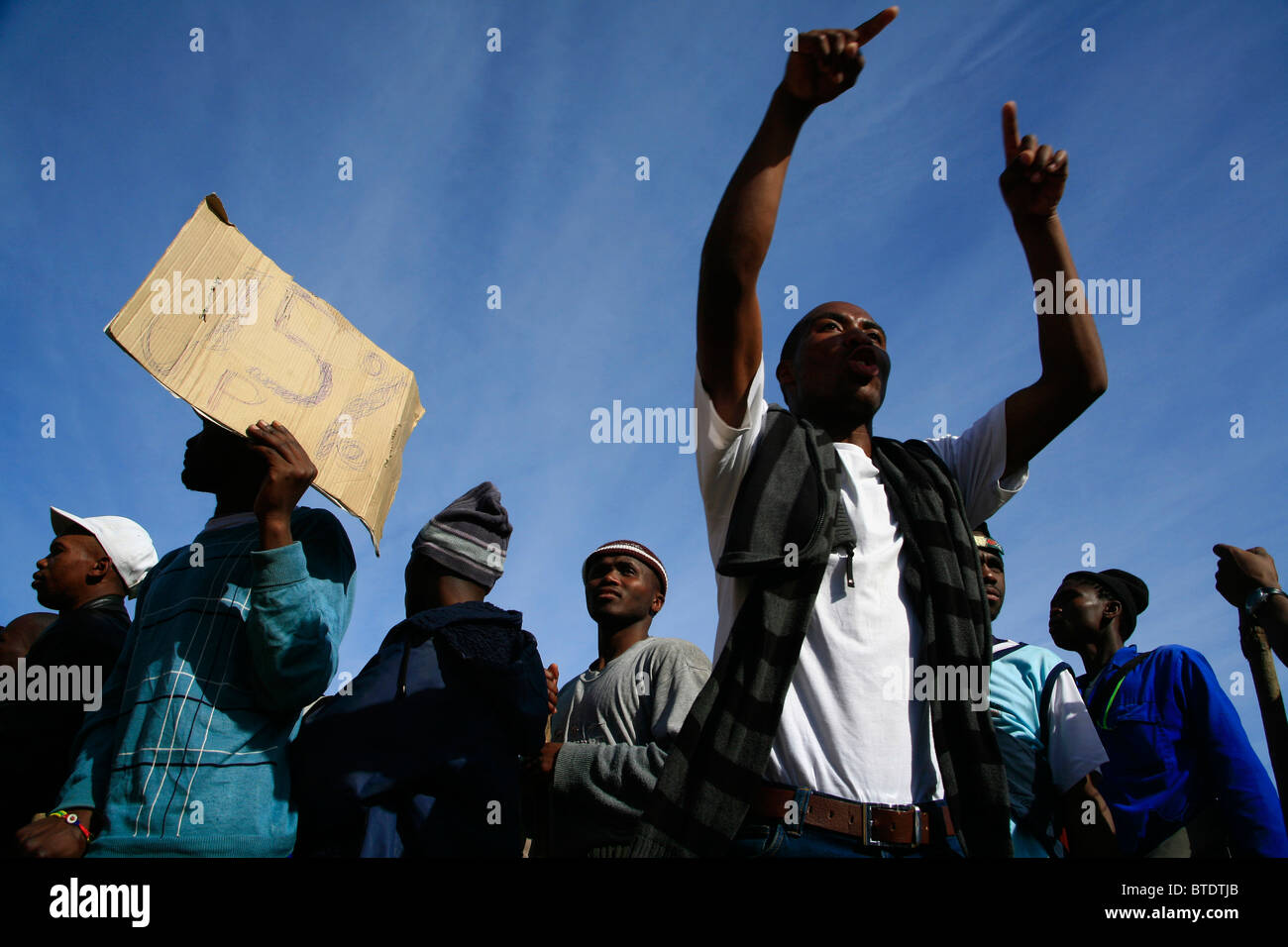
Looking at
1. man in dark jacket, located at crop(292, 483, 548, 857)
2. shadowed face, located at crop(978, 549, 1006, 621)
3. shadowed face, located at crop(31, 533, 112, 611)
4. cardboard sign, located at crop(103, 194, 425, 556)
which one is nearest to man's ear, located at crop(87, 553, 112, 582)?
shadowed face, located at crop(31, 533, 112, 611)

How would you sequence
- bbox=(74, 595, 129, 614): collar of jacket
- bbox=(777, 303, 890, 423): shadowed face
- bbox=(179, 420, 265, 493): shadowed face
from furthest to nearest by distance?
bbox=(74, 595, 129, 614): collar of jacket → bbox=(179, 420, 265, 493): shadowed face → bbox=(777, 303, 890, 423): shadowed face

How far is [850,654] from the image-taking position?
215 centimetres

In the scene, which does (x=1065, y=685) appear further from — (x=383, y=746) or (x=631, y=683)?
(x=383, y=746)

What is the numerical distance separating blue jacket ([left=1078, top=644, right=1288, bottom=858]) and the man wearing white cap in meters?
4.42

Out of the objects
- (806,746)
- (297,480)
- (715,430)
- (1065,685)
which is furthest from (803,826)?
(1065,685)

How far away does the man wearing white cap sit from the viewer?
327 centimetres

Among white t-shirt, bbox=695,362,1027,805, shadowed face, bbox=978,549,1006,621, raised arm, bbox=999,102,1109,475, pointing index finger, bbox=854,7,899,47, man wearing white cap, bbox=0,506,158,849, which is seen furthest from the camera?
shadowed face, bbox=978,549,1006,621

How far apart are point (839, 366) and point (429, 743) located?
173 cm

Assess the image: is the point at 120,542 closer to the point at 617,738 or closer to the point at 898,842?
the point at 617,738

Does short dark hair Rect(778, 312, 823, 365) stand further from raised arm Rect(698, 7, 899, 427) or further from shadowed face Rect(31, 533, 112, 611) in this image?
shadowed face Rect(31, 533, 112, 611)

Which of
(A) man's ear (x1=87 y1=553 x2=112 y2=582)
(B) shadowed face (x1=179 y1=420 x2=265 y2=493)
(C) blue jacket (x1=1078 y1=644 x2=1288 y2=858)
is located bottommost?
(C) blue jacket (x1=1078 y1=644 x2=1288 y2=858)

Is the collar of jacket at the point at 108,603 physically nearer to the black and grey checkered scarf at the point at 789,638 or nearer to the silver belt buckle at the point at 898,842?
the black and grey checkered scarf at the point at 789,638

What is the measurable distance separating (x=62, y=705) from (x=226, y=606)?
1.11 meters

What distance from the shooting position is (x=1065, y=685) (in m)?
3.72
